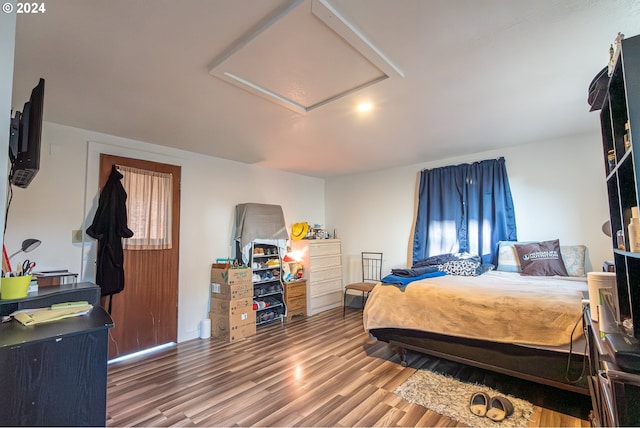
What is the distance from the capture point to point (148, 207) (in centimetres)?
336

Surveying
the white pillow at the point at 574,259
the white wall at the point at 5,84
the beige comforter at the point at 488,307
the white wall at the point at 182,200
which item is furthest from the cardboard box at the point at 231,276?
the white pillow at the point at 574,259

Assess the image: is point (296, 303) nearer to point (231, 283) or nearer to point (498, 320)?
point (231, 283)

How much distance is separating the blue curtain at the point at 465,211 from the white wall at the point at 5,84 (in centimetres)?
427

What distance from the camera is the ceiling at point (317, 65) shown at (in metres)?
1.46

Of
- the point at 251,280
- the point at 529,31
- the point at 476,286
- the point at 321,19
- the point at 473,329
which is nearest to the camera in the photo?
the point at 321,19

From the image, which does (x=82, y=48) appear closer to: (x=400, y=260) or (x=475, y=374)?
(x=475, y=374)

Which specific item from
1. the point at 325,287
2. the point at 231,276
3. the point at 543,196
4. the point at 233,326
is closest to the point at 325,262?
the point at 325,287

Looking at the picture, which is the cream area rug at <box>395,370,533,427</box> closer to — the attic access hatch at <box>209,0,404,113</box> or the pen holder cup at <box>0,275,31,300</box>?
the attic access hatch at <box>209,0,404,113</box>

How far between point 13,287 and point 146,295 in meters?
1.81

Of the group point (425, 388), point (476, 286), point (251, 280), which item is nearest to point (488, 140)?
point (476, 286)

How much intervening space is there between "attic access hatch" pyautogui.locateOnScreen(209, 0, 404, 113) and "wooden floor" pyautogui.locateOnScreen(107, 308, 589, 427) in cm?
237

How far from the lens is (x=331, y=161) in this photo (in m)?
4.37

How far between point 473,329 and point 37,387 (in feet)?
8.74

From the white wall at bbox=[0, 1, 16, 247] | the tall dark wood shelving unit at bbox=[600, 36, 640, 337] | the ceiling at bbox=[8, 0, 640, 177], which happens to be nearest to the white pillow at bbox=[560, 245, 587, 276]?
the ceiling at bbox=[8, 0, 640, 177]
